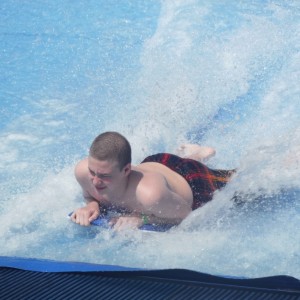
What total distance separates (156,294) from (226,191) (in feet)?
4.33

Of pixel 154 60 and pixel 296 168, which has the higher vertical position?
pixel 154 60

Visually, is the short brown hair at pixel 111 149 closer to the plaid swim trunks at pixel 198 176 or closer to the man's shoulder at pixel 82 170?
the man's shoulder at pixel 82 170

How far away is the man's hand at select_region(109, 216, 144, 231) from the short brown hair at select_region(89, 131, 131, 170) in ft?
1.05

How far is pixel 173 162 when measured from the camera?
371 cm

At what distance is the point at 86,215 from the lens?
3354 millimetres

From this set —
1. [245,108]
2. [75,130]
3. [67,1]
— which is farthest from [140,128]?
[67,1]

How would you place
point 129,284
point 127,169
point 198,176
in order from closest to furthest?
point 129,284
point 127,169
point 198,176

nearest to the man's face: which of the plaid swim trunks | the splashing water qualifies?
the splashing water

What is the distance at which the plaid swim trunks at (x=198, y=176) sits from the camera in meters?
3.55

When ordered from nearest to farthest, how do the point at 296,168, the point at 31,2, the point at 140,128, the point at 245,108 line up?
the point at 296,168 < the point at 140,128 < the point at 245,108 < the point at 31,2

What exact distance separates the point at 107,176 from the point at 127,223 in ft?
1.02

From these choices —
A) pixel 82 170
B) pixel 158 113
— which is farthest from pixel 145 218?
pixel 158 113

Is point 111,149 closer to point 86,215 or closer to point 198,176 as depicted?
point 86,215

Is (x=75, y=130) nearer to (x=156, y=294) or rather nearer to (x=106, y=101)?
(x=106, y=101)
